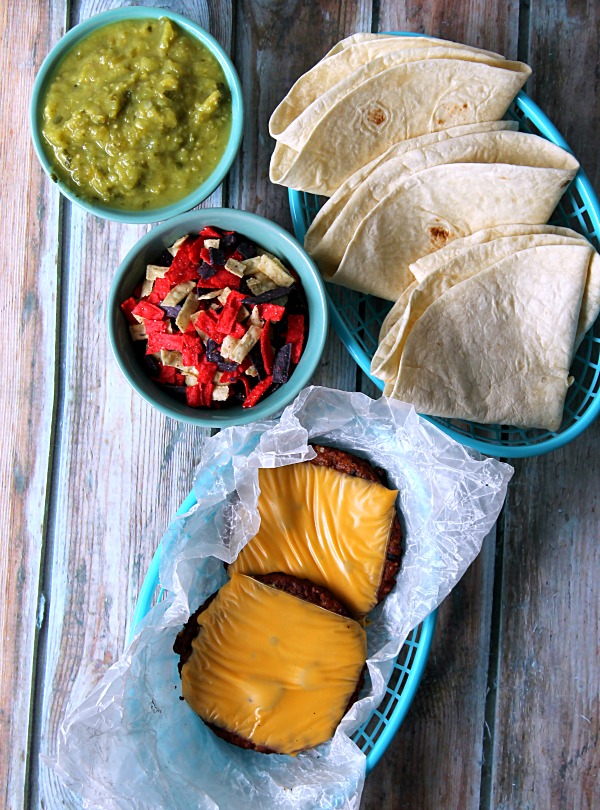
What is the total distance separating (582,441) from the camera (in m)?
1.57

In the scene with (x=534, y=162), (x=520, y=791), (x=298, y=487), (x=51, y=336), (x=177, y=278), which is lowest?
(x=520, y=791)

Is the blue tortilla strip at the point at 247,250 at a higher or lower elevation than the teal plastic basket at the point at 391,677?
higher

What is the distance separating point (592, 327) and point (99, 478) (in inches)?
42.7

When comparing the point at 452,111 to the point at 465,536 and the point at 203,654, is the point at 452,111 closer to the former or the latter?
the point at 465,536

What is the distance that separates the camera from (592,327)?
4.73 feet

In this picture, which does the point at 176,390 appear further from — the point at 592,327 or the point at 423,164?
the point at 592,327

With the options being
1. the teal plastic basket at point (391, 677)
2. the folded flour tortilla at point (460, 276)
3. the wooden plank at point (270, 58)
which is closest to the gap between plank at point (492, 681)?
the teal plastic basket at point (391, 677)

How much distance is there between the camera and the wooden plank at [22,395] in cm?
157

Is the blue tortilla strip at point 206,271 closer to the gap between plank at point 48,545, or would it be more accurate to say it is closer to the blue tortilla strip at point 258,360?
the blue tortilla strip at point 258,360

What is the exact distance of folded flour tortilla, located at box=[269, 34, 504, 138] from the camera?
4.40 ft

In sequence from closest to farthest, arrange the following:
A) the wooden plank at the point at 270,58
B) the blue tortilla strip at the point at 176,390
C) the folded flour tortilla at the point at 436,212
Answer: the folded flour tortilla at the point at 436,212 → the blue tortilla strip at the point at 176,390 → the wooden plank at the point at 270,58

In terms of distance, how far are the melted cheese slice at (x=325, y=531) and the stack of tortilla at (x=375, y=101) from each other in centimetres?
57

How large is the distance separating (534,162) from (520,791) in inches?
52.3

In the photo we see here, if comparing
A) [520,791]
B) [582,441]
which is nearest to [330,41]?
[582,441]
